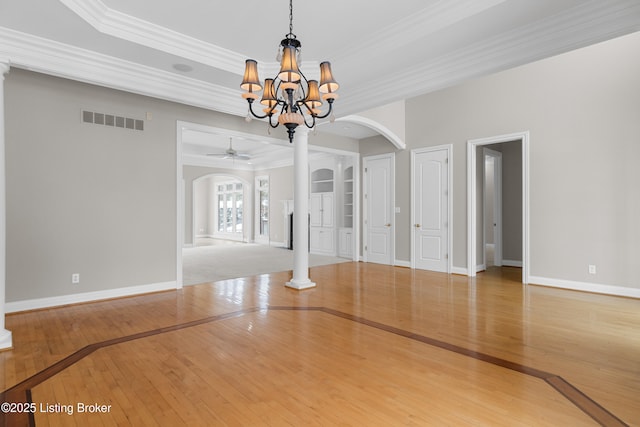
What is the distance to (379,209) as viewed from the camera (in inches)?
317

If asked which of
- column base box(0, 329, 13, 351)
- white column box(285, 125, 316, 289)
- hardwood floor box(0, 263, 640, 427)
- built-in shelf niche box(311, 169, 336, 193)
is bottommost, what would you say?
hardwood floor box(0, 263, 640, 427)

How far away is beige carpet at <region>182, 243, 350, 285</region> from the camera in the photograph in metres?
6.59

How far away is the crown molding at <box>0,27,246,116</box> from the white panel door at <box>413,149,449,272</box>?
3.98m

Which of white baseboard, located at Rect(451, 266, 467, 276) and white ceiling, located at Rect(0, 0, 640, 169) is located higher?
white ceiling, located at Rect(0, 0, 640, 169)

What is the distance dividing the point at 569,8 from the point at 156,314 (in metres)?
5.39

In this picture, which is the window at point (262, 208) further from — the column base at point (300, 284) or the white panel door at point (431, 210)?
the column base at point (300, 284)

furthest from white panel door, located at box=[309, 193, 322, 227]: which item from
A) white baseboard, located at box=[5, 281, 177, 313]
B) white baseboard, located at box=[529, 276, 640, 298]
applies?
white baseboard, located at box=[529, 276, 640, 298]

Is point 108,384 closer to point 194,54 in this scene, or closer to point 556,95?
point 194,54

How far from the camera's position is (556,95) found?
18.0 ft

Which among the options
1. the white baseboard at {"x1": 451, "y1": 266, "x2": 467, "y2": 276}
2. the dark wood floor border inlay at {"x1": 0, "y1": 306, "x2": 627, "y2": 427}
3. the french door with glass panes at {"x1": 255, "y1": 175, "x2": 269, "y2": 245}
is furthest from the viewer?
the french door with glass panes at {"x1": 255, "y1": 175, "x2": 269, "y2": 245}

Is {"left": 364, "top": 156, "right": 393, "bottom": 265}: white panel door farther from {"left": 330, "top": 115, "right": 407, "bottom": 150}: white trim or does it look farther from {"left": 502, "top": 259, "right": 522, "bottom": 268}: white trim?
{"left": 502, "top": 259, "right": 522, "bottom": 268}: white trim

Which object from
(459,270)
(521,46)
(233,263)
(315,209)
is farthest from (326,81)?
(315,209)

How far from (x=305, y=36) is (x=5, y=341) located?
432 centimetres

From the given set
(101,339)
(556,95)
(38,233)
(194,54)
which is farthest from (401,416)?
(556,95)
